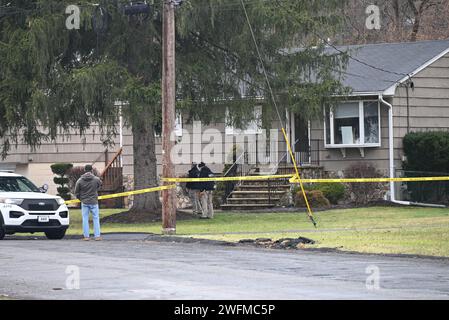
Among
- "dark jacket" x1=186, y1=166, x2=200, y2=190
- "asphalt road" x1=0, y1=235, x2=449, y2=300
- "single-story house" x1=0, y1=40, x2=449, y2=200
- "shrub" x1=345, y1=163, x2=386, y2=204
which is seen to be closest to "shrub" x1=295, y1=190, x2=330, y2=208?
"shrub" x1=345, y1=163, x2=386, y2=204

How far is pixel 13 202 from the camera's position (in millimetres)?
24719

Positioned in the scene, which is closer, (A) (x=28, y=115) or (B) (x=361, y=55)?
(A) (x=28, y=115)

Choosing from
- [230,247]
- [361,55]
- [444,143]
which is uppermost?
[361,55]

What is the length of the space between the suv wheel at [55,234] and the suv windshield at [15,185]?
51.0 inches

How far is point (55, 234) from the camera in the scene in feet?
84.2

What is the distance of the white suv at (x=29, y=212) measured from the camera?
2459cm

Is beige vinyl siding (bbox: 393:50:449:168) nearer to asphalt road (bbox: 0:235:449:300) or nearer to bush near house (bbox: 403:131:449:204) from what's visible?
bush near house (bbox: 403:131:449:204)

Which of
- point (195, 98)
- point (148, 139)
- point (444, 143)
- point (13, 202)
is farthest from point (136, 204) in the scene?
point (444, 143)

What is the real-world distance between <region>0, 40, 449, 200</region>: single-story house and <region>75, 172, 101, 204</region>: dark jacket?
11977 mm

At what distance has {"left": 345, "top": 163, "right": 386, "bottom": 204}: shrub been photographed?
36500 millimetres

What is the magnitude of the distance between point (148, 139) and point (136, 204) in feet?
6.99

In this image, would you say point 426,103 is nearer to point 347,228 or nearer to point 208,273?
point 347,228

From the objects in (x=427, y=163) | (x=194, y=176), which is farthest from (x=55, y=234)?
(x=427, y=163)

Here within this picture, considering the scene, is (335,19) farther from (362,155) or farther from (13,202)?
(13,202)
